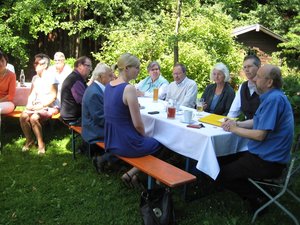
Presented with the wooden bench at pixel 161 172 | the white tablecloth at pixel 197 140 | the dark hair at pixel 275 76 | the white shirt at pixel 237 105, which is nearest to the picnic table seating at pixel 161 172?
the wooden bench at pixel 161 172

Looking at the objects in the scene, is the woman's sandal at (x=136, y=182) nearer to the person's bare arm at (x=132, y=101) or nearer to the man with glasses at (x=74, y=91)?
the person's bare arm at (x=132, y=101)

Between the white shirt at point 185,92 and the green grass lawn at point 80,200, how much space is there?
60.8 inches

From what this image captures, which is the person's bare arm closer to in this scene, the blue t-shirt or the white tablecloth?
the white tablecloth

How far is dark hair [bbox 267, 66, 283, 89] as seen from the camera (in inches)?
112

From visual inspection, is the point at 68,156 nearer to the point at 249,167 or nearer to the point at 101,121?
the point at 101,121

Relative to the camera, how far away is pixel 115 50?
1070 centimetres

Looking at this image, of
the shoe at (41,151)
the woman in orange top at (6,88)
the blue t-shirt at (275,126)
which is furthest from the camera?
the woman in orange top at (6,88)

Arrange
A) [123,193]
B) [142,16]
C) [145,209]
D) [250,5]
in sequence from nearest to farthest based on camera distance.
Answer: [145,209], [123,193], [142,16], [250,5]

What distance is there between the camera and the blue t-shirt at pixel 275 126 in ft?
9.05

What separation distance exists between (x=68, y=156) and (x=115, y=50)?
257 inches

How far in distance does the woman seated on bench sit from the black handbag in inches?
94.5

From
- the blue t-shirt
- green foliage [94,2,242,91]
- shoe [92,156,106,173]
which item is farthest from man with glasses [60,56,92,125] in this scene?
green foliage [94,2,242,91]

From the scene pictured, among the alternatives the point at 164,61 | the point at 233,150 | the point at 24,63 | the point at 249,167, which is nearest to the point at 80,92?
the point at 233,150

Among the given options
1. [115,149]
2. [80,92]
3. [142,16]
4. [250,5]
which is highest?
[250,5]
